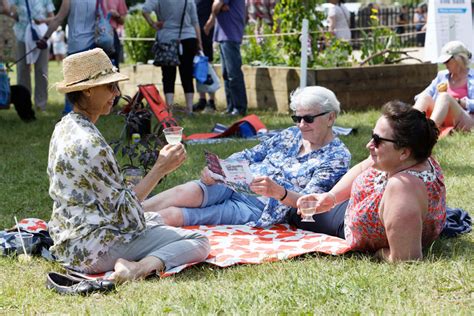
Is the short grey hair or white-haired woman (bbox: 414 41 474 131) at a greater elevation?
the short grey hair

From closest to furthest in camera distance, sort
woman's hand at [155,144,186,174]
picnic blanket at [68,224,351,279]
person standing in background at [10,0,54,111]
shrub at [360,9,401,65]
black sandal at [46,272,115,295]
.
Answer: black sandal at [46,272,115,295]
woman's hand at [155,144,186,174]
picnic blanket at [68,224,351,279]
person standing in background at [10,0,54,111]
shrub at [360,9,401,65]

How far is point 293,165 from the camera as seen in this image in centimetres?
577

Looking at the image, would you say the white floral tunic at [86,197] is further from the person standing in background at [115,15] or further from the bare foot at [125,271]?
the person standing in background at [115,15]

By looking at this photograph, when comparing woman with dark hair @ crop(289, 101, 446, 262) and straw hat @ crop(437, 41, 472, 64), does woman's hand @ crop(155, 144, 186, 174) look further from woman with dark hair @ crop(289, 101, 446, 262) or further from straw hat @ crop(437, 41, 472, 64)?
straw hat @ crop(437, 41, 472, 64)

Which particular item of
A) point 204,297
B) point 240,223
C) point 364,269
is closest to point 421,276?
point 364,269

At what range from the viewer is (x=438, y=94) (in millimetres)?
9359

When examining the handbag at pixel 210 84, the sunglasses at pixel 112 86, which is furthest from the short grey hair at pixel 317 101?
the handbag at pixel 210 84

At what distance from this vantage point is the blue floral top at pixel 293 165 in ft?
18.2

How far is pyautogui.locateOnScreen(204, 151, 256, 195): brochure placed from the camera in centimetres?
523

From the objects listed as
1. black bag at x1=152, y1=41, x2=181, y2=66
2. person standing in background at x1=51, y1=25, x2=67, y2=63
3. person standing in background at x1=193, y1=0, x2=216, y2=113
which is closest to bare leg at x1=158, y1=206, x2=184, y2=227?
black bag at x1=152, y1=41, x2=181, y2=66

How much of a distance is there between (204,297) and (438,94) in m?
5.93

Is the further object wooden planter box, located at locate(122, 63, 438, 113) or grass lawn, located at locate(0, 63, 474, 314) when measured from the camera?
wooden planter box, located at locate(122, 63, 438, 113)

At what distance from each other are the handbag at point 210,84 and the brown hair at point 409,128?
24.1 ft

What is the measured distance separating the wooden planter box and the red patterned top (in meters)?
6.99
